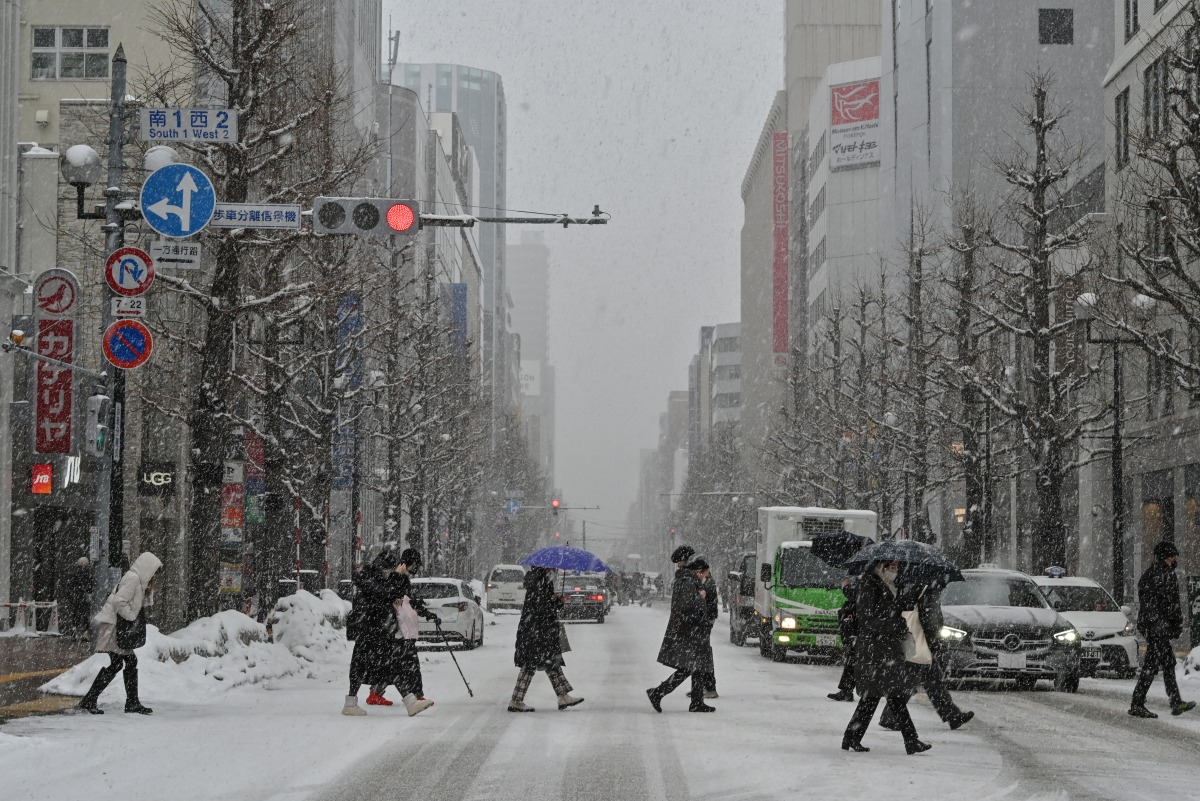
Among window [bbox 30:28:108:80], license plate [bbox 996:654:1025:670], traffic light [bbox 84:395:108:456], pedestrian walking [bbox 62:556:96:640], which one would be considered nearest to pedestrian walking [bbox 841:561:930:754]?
license plate [bbox 996:654:1025:670]

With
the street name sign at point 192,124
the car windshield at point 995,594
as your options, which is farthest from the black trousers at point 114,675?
the car windshield at point 995,594

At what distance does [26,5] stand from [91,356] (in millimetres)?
10484

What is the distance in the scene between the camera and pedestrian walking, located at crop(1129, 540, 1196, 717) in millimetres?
16344

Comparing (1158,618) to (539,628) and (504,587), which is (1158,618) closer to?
(539,628)

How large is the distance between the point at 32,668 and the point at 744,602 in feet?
53.2

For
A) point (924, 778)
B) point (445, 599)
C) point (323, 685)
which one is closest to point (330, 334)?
point (445, 599)

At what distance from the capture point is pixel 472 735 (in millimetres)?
14461

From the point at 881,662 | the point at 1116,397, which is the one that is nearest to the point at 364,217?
the point at 881,662

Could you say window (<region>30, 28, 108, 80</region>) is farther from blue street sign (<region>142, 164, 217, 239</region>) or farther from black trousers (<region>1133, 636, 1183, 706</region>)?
black trousers (<region>1133, 636, 1183, 706</region>)

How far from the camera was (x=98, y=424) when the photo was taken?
63.7ft

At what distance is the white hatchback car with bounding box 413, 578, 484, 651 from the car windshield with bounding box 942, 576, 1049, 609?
37.4 feet

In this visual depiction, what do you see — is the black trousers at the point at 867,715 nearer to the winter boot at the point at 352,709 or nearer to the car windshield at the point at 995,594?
the winter boot at the point at 352,709

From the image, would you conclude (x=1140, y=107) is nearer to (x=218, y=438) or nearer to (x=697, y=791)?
(x=218, y=438)

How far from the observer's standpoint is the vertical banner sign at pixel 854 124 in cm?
9338
